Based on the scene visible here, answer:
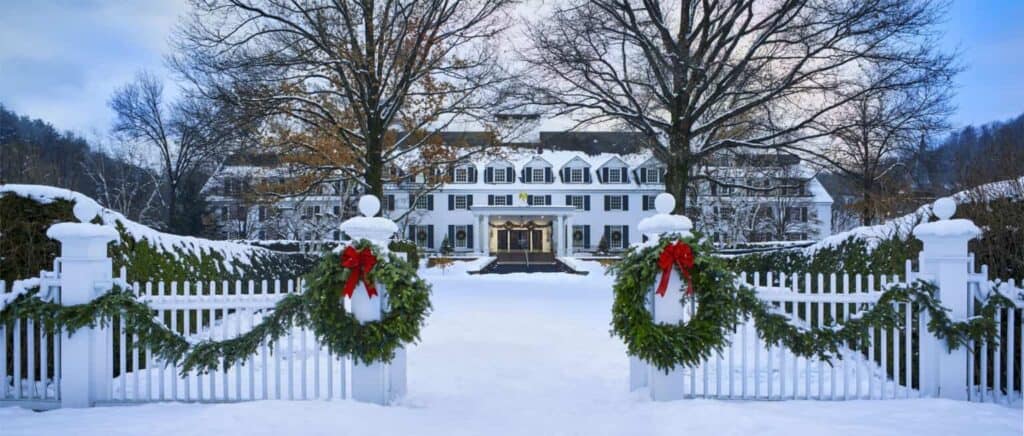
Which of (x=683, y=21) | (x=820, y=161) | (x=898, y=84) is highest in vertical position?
(x=683, y=21)

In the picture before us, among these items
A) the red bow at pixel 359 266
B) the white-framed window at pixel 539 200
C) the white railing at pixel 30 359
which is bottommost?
the white railing at pixel 30 359

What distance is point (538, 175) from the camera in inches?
1756

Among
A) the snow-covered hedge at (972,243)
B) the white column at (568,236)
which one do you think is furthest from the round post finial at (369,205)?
the white column at (568,236)

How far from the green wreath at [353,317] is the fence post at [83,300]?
1.76 metres

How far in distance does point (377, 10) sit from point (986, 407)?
47.5ft

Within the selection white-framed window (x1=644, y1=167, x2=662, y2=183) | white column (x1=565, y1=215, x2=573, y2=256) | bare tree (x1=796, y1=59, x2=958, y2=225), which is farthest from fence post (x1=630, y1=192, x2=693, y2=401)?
white-framed window (x1=644, y1=167, x2=662, y2=183)

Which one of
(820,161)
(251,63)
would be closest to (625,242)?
(820,161)

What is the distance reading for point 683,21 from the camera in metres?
14.0

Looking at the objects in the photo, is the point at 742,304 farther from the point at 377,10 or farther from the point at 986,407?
the point at 377,10

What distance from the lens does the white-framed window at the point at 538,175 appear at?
4453 cm

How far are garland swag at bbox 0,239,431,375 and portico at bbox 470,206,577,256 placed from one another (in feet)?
114

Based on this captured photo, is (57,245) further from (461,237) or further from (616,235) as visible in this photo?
(616,235)

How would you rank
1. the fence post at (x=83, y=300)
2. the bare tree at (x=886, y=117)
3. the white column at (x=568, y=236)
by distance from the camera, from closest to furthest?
the fence post at (x=83, y=300) < the bare tree at (x=886, y=117) < the white column at (x=568, y=236)

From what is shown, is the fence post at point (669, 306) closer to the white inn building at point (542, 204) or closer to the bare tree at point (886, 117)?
the bare tree at point (886, 117)
